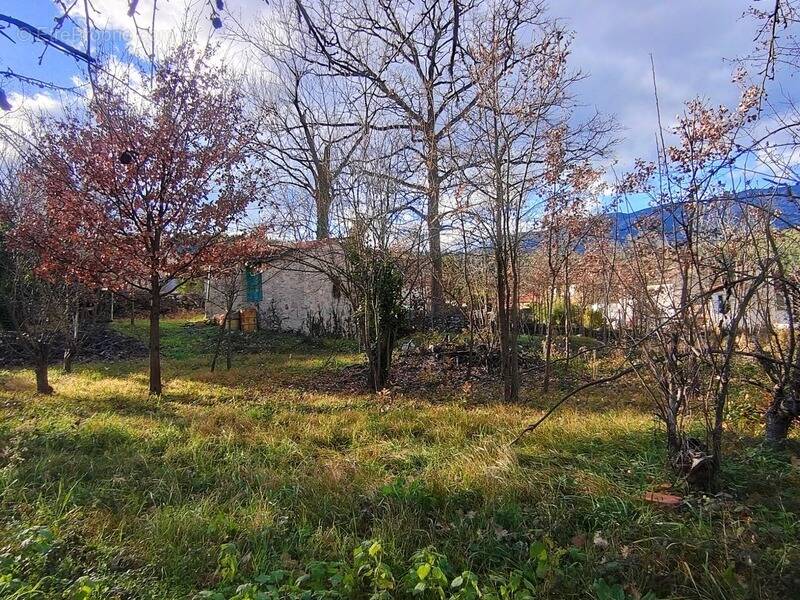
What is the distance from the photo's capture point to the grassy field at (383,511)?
2.15m

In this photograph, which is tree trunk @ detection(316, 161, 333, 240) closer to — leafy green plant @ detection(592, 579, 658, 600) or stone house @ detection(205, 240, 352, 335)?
stone house @ detection(205, 240, 352, 335)

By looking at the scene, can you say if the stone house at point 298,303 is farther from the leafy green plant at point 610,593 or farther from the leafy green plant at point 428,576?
the leafy green plant at point 610,593

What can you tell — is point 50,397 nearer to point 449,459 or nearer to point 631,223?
point 449,459

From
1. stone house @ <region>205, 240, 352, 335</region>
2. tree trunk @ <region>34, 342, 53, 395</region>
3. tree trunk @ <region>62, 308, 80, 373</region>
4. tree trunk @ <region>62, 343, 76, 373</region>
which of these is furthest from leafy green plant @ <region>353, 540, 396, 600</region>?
stone house @ <region>205, 240, 352, 335</region>

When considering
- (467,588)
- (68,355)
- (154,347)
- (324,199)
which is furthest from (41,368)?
(467,588)

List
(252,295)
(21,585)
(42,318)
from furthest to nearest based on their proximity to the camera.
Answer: (252,295)
(42,318)
(21,585)

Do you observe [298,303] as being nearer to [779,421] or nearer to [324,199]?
[324,199]

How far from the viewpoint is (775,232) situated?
3.77 metres

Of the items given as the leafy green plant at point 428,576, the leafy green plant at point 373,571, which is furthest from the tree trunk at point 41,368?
the leafy green plant at point 428,576

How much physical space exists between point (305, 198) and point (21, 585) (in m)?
8.42

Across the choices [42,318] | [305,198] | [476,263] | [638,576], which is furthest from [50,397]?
[638,576]

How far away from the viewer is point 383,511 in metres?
2.86

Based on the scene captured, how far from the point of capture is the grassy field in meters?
2.15

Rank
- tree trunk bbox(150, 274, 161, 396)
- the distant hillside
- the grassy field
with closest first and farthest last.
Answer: the grassy field
the distant hillside
tree trunk bbox(150, 274, 161, 396)
